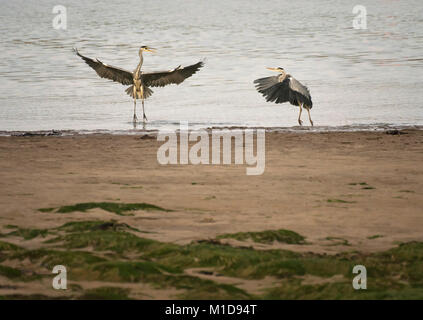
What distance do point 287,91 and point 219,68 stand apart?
387 inches

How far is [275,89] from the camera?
1500 centimetres

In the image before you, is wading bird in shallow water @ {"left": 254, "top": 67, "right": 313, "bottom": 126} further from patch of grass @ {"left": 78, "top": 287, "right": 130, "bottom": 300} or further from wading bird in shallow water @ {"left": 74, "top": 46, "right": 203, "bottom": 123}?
patch of grass @ {"left": 78, "top": 287, "right": 130, "bottom": 300}

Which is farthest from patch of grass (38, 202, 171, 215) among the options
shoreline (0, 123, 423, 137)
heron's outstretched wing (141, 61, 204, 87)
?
heron's outstretched wing (141, 61, 204, 87)

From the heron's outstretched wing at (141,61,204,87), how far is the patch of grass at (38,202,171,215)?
8100 mm

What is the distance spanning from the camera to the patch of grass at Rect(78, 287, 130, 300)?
536cm

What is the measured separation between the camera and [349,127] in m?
14.1

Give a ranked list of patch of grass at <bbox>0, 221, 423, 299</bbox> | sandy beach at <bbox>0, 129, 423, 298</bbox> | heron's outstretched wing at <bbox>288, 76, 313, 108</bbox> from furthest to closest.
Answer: heron's outstretched wing at <bbox>288, 76, 313, 108</bbox>
sandy beach at <bbox>0, 129, 423, 298</bbox>
patch of grass at <bbox>0, 221, 423, 299</bbox>
